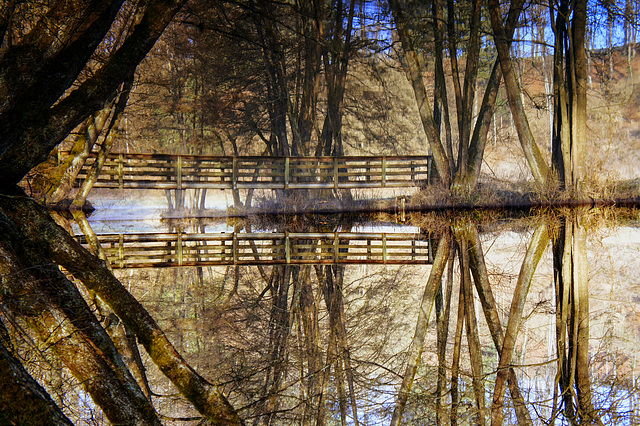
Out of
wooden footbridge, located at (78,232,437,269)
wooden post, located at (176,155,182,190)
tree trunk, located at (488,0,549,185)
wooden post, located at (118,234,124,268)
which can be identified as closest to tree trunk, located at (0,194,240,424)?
wooden post, located at (118,234,124,268)

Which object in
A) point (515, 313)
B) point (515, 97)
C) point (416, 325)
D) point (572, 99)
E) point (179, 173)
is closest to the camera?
point (416, 325)

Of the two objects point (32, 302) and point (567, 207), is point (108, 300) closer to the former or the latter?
point (32, 302)

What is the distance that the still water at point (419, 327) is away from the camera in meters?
2.92

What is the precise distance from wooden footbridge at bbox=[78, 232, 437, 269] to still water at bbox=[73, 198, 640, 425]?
6 cm

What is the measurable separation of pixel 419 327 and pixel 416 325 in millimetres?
90

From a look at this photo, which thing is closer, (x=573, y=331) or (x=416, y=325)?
(x=573, y=331)

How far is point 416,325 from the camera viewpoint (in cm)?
450

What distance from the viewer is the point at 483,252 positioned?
694cm

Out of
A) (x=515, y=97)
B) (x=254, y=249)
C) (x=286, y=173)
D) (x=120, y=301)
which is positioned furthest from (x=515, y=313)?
(x=286, y=173)

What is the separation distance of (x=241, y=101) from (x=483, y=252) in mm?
11904

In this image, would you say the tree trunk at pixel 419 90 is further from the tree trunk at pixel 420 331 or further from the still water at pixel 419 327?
the tree trunk at pixel 420 331

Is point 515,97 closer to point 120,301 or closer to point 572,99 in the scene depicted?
point 572,99

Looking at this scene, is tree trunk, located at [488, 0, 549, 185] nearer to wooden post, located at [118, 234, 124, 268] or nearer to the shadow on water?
the shadow on water

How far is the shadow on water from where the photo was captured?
9.62ft
